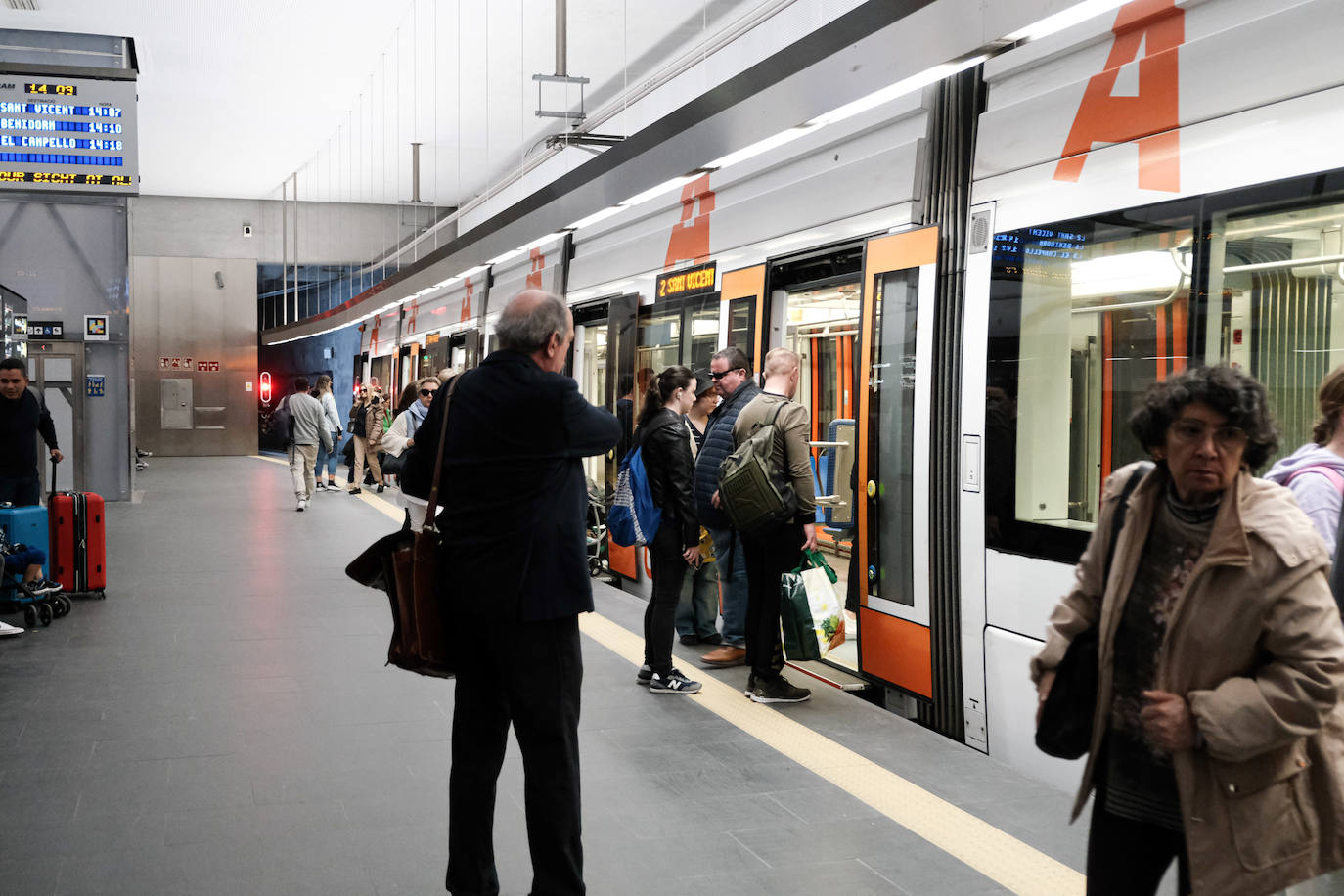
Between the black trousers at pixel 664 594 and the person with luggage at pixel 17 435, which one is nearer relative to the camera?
the black trousers at pixel 664 594

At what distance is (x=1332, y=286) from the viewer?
2.98 meters

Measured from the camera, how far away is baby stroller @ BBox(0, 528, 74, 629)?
678cm

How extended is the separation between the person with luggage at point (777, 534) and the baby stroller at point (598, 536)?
352cm

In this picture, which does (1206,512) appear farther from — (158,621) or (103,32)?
(103,32)

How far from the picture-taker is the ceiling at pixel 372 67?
11523 mm

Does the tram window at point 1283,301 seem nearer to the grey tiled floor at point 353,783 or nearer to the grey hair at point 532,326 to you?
the grey tiled floor at point 353,783

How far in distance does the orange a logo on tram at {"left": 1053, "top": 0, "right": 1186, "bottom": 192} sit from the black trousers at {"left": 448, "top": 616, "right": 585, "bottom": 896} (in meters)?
2.16

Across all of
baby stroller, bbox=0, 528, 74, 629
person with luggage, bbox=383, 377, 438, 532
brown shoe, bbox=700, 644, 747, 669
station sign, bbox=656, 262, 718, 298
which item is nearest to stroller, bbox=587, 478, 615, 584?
person with luggage, bbox=383, 377, 438, 532

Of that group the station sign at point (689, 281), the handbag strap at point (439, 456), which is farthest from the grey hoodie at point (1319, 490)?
the station sign at point (689, 281)

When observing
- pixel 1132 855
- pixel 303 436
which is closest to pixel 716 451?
pixel 1132 855

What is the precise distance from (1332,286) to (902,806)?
1.95 meters

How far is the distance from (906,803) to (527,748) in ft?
4.93

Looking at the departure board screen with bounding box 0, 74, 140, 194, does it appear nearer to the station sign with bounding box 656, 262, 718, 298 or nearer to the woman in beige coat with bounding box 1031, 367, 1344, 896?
the station sign with bounding box 656, 262, 718, 298

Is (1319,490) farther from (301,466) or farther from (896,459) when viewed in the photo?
(301,466)
